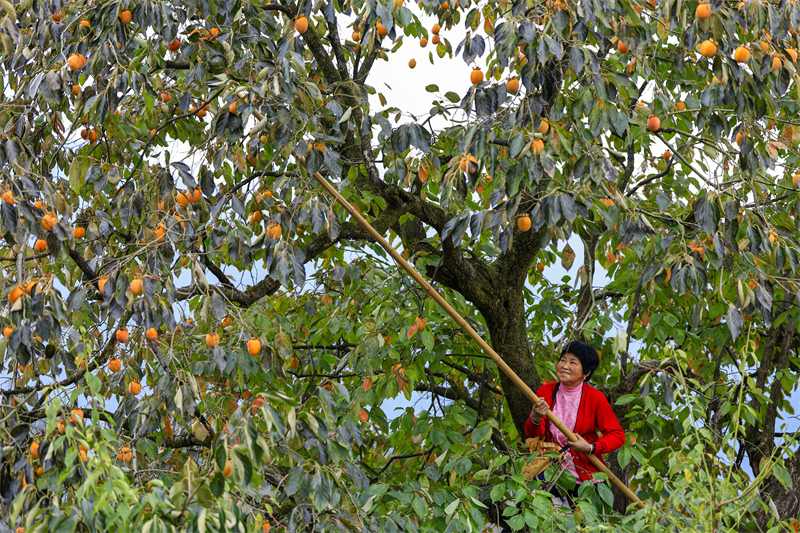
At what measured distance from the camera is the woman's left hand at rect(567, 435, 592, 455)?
316cm

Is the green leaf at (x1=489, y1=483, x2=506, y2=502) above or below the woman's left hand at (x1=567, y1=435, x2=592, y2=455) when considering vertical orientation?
below

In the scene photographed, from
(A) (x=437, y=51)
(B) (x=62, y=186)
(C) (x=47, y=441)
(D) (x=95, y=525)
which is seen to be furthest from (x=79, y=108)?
(A) (x=437, y=51)

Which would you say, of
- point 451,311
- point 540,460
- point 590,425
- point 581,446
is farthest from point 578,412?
point 451,311

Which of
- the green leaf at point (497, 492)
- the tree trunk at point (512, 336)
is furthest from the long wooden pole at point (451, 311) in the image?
the tree trunk at point (512, 336)

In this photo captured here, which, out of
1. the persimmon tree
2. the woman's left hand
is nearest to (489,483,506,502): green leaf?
the persimmon tree

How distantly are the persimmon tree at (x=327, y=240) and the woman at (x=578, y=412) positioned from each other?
0.73ft

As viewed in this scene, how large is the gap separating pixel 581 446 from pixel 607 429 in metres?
0.27

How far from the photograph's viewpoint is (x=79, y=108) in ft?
9.17

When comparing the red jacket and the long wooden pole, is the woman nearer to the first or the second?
the red jacket

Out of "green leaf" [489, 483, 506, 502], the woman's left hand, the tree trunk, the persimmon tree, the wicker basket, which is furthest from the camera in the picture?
the tree trunk

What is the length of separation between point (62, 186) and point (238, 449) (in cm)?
179

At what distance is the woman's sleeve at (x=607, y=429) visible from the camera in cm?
325

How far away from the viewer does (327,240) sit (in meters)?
3.70

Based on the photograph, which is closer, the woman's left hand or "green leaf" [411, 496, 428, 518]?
"green leaf" [411, 496, 428, 518]
